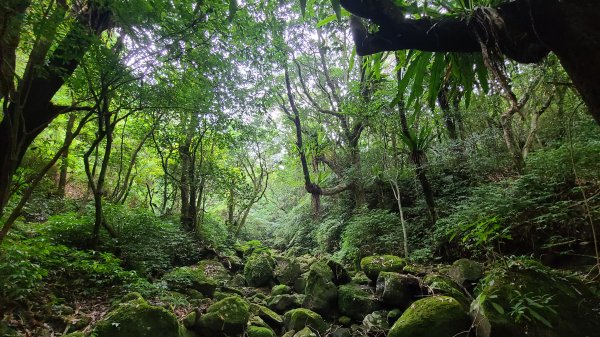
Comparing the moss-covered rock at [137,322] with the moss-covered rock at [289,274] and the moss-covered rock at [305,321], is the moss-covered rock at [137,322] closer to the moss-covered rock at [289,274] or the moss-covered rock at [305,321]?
the moss-covered rock at [305,321]

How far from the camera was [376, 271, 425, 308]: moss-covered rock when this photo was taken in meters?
4.21

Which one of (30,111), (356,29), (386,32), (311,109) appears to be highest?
(311,109)

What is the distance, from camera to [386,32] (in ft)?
5.80

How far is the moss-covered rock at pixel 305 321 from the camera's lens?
4156mm

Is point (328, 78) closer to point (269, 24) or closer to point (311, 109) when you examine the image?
point (311, 109)

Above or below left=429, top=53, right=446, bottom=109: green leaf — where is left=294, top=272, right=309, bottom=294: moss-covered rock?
below

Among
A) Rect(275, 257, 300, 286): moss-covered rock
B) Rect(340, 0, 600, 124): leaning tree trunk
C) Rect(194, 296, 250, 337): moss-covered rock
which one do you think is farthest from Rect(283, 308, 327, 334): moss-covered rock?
Rect(340, 0, 600, 124): leaning tree trunk

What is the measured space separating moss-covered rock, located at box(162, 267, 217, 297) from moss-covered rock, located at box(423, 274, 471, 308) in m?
3.44

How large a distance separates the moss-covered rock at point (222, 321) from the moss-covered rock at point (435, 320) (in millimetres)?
1838

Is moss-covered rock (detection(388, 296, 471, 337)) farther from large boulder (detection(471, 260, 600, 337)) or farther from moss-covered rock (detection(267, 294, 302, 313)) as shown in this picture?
moss-covered rock (detection(267, 294, 302, 313))

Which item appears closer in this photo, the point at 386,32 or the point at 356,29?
the point at 386,32

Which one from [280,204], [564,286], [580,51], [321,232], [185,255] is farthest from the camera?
[280,204]

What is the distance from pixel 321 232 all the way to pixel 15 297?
672cm

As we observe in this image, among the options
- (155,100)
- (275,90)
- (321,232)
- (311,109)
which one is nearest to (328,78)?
(311,109)
